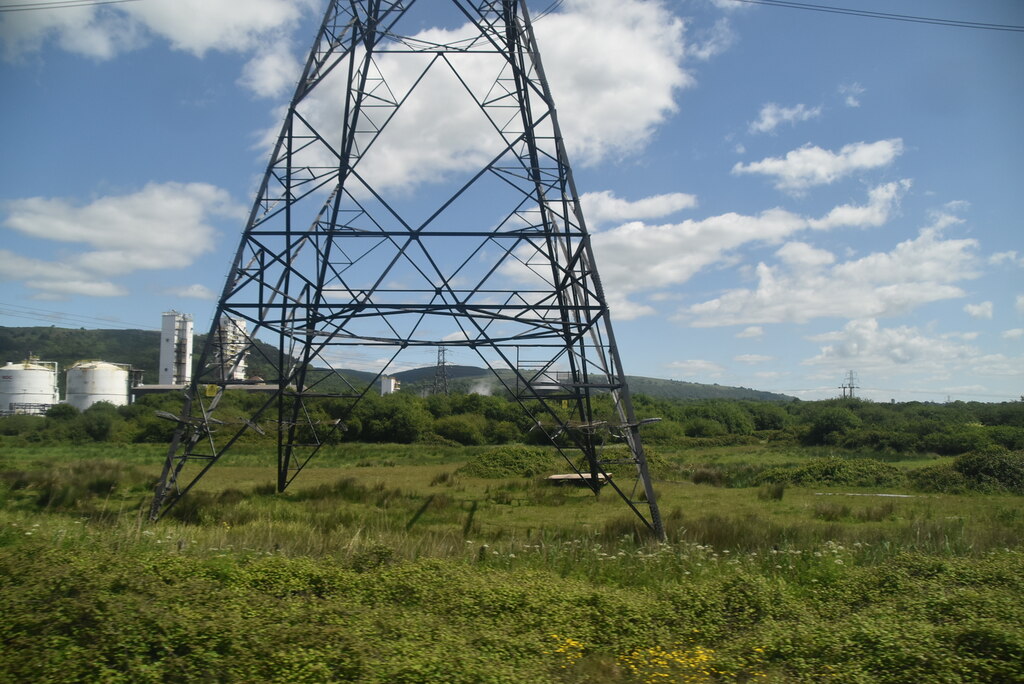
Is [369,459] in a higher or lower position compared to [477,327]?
lower

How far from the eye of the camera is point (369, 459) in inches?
1433

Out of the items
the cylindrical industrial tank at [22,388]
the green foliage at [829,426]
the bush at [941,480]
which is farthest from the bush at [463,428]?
the cylindrical industrial tank at [22,388]

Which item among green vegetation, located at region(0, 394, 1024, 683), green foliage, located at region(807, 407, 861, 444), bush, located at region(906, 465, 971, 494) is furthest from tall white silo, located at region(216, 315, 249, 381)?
green foliage, located at region(807, 407, 861, 444)

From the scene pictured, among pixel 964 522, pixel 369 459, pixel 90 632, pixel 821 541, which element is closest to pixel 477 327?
pixel 821 541

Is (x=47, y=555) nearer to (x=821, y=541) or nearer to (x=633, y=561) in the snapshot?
(x=633, y=561)

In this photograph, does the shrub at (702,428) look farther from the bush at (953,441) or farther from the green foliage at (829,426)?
the bush at (953,441)

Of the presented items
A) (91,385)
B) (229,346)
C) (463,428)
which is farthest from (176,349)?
(229,346)

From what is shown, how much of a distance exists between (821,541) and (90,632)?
10401 mm

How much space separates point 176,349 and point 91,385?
891 centimetres

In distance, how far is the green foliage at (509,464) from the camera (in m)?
25.0

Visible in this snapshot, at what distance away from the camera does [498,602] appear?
7.13m

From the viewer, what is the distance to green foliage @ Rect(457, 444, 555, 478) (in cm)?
2500

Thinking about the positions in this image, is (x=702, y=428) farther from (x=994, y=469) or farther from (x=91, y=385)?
(x=91, y=385)

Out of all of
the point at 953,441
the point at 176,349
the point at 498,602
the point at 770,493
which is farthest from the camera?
the point at 176,349
